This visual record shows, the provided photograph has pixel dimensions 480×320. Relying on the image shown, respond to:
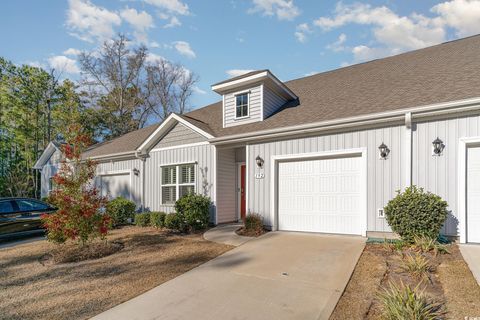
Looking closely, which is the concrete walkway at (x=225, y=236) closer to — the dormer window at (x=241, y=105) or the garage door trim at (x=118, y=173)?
the dormer window at (x=241, y=105)

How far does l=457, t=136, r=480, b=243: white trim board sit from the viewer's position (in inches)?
243

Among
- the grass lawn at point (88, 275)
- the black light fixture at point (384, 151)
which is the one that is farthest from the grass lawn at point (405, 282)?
the grass lawn at point (88, 275)

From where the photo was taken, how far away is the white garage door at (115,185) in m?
13.4

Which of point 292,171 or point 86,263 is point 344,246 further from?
point 86,263

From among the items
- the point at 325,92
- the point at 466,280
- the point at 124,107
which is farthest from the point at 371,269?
the point at 124,107

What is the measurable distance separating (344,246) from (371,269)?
1.45 meters

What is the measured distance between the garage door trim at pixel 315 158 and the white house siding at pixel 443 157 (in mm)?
1111

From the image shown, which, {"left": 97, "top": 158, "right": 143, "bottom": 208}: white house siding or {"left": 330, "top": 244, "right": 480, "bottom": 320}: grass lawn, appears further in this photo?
{"left": 97, "top": 158, "right": 143, "bottom": 208}: white house siding

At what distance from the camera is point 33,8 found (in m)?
9.70

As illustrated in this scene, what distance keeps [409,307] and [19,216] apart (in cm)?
1118

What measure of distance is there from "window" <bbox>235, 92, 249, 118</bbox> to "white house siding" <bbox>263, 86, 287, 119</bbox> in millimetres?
739

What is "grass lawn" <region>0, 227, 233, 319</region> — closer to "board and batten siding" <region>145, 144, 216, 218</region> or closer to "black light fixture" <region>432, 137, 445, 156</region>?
"board and batten siding" <region>145, 144, 216, 218</region>

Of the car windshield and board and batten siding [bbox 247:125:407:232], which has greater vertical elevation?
board and batten siding [bbox 247:125:407:232]

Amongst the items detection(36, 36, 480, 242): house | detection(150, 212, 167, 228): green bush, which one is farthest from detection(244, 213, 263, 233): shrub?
detection(150, 212, 167, 228): green bush
